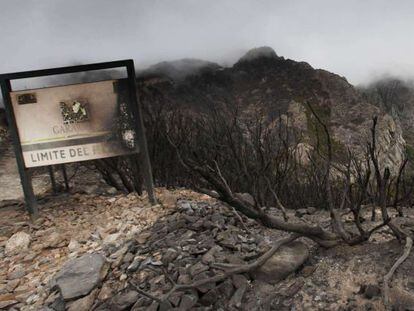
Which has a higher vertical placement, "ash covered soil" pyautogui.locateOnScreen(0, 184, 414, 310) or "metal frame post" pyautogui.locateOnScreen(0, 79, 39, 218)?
"metal frame post" pyautogui.locateOnScreen(0, 79, 39, 218)

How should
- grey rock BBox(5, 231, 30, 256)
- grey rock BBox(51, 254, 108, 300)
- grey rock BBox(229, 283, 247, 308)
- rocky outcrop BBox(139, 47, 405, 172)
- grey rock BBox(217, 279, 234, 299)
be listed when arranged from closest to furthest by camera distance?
grey rock BBox(229, 283, 247, 308)
grey rock BBox(217, 279, 234, 299)
grey rock BBox(51, 254, 108, 300)
grey rock BBox(5, 231, 30, 256)
rocky outcrop BBox(139, 47, 405, 172)

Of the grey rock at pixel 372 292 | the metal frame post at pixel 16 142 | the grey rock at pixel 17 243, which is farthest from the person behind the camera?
the metal frame post at pixel 16 142

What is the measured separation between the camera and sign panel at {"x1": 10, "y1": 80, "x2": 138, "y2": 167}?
217 inches

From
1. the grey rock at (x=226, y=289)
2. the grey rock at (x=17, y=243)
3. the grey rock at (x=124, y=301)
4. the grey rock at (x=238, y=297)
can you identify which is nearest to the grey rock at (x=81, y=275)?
the grey rock at (x=124, y=301)

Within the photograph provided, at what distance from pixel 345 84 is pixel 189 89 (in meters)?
29.2

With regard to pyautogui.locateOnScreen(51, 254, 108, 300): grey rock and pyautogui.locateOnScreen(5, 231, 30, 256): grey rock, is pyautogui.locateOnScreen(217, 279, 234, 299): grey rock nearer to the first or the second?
pyautogui.locateOnScreen(51, 254, 108, 300): grey rock

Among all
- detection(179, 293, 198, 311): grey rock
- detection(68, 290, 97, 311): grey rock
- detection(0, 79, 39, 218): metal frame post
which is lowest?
detection(68, 290, 97, 311): grey rock

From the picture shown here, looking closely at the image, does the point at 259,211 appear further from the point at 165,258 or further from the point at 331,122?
the point at 331,122

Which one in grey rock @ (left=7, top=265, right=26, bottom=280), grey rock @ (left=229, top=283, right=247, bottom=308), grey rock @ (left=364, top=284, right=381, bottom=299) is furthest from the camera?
grey rock @ (left=7, top=265, right=26, bottom=280)

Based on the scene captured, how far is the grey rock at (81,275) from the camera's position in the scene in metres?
3.83

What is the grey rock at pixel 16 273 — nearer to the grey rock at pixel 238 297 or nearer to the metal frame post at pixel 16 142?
the metal frame post at pixel 16 142

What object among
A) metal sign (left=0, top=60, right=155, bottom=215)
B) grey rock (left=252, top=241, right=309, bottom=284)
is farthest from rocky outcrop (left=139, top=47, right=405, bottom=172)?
grey rock (left=252, top=241, right=309, bottom=284)

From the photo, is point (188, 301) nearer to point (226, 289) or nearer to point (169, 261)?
point (226, 289)

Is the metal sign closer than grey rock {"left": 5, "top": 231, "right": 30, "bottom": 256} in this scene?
No
